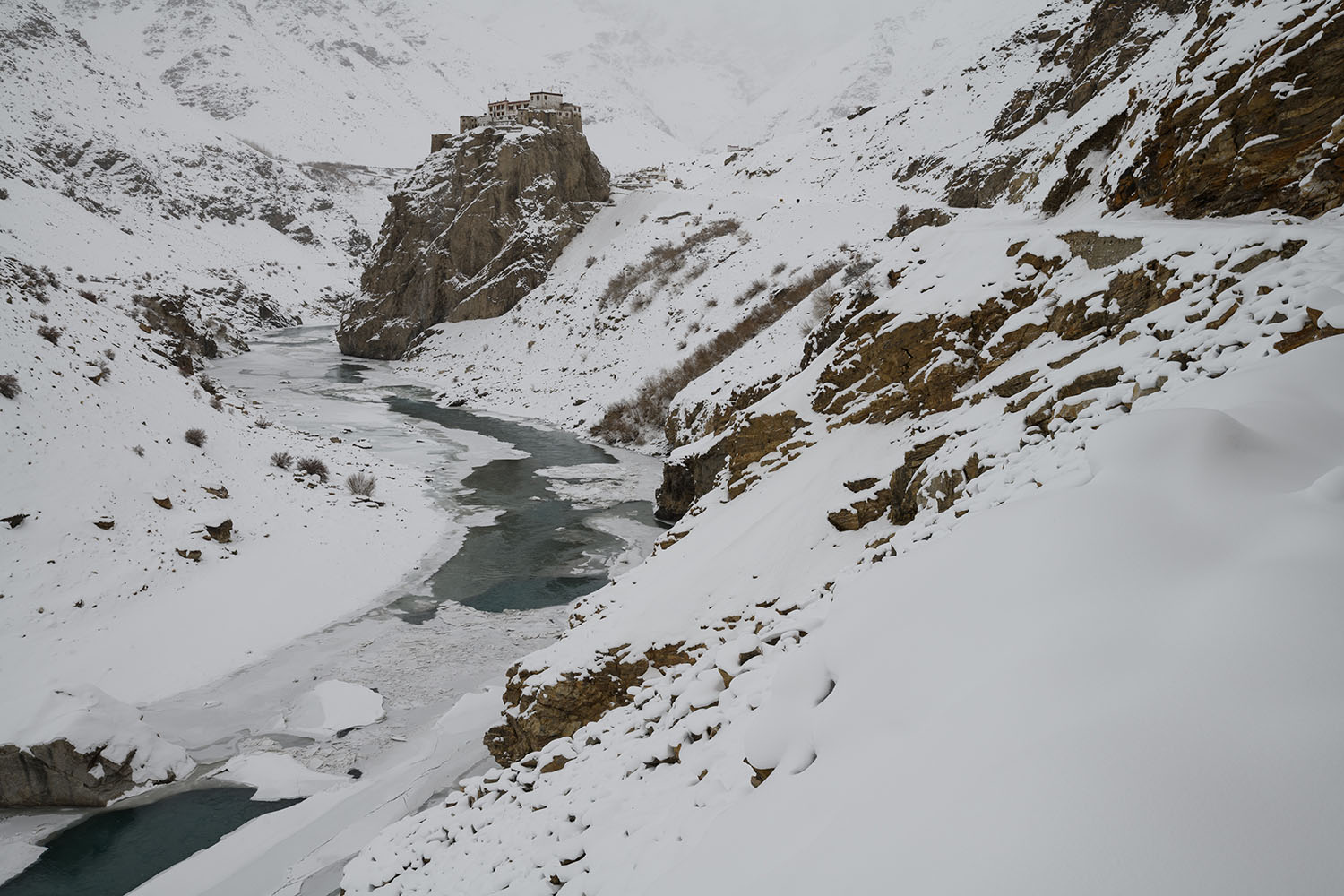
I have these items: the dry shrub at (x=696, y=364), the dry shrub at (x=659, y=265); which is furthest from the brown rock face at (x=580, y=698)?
the dry shrub at (x=659, y=265)

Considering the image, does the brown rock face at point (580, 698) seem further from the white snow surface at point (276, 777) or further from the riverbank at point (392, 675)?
the white snow surface at point (276, 777)

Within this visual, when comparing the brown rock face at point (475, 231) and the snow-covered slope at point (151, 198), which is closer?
the snow-covered slope at point (151, 198)

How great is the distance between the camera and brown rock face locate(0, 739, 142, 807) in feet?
34.0

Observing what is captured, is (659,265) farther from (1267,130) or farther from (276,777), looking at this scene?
(276,777)

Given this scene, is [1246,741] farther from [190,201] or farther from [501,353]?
[190,201]

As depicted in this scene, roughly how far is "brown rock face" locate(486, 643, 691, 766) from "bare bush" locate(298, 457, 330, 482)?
1823cm

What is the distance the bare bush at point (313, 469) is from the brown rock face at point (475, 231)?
118 ft

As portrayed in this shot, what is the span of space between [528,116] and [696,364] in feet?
139

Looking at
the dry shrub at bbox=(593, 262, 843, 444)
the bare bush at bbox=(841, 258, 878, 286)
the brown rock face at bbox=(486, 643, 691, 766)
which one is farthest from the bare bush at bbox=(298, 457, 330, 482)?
the bare bush at bbox=(841, 258, 878, 286)

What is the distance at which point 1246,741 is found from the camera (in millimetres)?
2244

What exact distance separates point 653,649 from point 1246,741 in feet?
23.7

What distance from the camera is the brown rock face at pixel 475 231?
194ft

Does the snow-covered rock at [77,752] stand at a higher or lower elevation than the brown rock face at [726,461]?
lower

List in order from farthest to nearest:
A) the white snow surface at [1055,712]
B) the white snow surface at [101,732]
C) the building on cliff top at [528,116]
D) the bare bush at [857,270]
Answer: the building on cliff top at [528,116], the bare bush at [857,270], the white snow surface at [101,732], the white snow surface at [1055,712]
